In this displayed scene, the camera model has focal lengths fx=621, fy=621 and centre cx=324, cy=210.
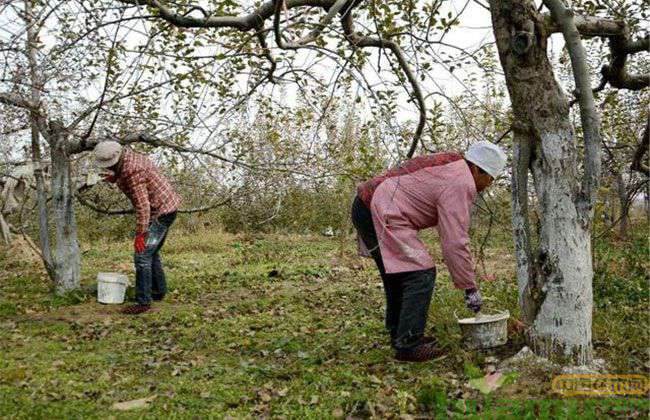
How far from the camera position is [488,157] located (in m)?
4.17

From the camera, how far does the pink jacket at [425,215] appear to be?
4062 millimetres

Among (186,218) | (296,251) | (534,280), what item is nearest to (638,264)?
(534,280)

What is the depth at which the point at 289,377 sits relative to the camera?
14.1 ft

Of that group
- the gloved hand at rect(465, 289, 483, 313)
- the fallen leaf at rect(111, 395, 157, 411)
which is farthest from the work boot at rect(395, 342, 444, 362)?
the fallen leaf at rect(111, 395, 157, 411)

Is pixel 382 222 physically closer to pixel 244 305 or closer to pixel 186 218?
pixel 244 305

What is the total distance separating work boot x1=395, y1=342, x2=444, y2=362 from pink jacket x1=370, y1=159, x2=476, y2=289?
55cm

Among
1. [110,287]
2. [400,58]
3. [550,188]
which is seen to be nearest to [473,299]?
[550,188]

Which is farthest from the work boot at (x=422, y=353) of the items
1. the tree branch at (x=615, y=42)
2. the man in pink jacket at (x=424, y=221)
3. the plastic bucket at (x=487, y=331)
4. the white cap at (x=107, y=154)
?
the white cap at (x=107, y=154)

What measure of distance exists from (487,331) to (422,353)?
0.47 m

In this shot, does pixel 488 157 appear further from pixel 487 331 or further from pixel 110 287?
pixel 110 287

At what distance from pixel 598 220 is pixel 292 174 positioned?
10.2 ft

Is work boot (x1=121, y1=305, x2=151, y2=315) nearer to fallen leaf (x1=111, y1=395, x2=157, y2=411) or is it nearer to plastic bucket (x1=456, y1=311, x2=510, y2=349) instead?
fallen leaf (x1=111, y1=395, x2=157, y2=411)

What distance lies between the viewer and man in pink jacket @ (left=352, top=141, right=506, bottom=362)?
4087 millimetres

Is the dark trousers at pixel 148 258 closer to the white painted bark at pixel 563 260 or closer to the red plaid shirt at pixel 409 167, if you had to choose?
the red plaid shirt at pixel 409 167
